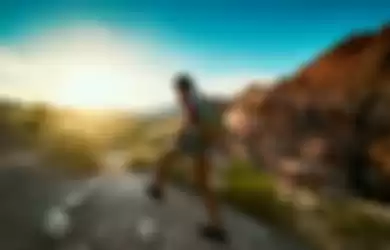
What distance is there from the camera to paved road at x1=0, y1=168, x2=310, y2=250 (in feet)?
4.62

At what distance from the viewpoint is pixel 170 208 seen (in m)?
→ 1.44

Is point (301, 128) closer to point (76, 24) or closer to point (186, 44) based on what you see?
point (186, 44)

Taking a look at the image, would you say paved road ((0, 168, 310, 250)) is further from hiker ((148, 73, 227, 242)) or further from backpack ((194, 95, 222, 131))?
backpack ((194, 95, 222, 131))

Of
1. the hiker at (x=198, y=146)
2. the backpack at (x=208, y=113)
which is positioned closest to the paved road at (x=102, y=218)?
the hiker at (x=198, y=146)

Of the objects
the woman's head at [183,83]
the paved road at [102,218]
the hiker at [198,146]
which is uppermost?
the woman's head at [183,83]

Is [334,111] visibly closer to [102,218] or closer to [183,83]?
[183,83]

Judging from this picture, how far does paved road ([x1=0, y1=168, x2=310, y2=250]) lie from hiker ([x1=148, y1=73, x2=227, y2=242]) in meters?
0.03

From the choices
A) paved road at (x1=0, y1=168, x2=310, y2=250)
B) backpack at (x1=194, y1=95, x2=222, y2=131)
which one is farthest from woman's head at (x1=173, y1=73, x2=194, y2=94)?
paved road at (x1=0, y1=168, x2=310, y2=250)

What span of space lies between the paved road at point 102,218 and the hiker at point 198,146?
0.08ft

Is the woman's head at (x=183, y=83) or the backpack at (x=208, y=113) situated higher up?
the woman's head at (x=183, y=83)

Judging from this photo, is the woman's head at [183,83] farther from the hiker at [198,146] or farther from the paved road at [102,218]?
the paved road at [102,218]

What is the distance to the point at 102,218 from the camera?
143cm

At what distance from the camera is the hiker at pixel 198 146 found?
4.74ft

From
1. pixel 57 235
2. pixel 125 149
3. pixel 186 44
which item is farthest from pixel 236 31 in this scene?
pixel 57 235
